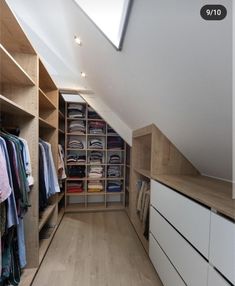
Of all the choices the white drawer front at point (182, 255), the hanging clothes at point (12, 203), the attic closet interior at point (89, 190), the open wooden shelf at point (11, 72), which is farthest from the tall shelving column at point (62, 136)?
the white drawer front at point (182, 255)

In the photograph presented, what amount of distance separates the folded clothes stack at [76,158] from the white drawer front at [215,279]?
8.74 feet

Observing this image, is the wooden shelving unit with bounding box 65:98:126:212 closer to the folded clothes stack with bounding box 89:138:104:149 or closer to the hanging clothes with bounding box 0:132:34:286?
the folded clothes stack with bounding box 89:138:104:149

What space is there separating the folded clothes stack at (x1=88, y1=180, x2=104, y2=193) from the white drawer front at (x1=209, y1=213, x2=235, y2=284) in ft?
8.45

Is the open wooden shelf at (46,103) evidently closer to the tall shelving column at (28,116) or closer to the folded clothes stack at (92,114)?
the tall shelving column at (28,116)

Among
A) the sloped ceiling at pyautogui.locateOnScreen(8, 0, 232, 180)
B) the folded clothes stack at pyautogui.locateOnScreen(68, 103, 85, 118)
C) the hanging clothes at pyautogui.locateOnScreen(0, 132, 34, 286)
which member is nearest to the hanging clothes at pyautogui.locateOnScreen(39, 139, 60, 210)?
the hanging clothes at pyautogui.locateOnScreen(0, 132, 34, 286)

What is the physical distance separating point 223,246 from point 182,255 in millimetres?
438

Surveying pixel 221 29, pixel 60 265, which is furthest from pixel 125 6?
pixel 60 265

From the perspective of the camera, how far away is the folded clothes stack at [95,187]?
332 cm

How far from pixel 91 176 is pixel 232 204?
2645 mm

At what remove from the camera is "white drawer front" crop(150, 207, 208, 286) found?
3.25 feet

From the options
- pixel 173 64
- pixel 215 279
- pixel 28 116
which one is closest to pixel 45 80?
pixel 28 116

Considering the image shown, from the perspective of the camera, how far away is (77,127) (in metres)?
3.28

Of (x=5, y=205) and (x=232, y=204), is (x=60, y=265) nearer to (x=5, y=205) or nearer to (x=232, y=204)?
(x=5, y=205)

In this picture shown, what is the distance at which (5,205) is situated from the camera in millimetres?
1160
